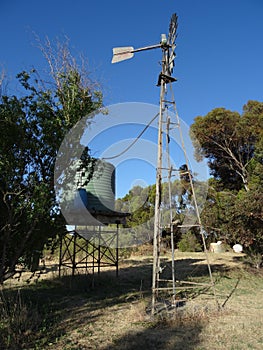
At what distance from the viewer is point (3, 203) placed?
18.7 ft

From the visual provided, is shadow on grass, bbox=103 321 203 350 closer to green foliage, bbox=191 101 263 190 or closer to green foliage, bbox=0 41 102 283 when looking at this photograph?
green foliage, bbox=0 41 102 283

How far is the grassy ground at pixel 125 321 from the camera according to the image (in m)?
4.02

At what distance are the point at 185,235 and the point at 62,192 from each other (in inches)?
611

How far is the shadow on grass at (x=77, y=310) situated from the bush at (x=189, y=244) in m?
8.34

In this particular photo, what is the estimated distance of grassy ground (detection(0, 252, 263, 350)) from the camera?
4.02 meters

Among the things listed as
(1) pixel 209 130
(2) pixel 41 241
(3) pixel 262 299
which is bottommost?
(3) pixel 262 299

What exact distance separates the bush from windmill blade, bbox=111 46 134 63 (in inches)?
625

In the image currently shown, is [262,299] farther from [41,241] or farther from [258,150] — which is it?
[258,150]

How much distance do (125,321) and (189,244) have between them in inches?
597

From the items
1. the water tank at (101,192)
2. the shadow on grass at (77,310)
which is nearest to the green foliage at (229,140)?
the shadow on grass at (77,310)

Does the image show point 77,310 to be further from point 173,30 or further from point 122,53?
point 173,30

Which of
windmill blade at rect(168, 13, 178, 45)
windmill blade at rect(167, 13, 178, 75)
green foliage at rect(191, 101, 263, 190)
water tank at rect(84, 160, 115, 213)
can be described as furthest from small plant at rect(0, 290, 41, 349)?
green foliage at rect(191, 101, 263, 190)

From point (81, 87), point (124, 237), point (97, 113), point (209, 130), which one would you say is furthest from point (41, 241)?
point (124, 237)

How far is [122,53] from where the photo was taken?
5.96 meters
